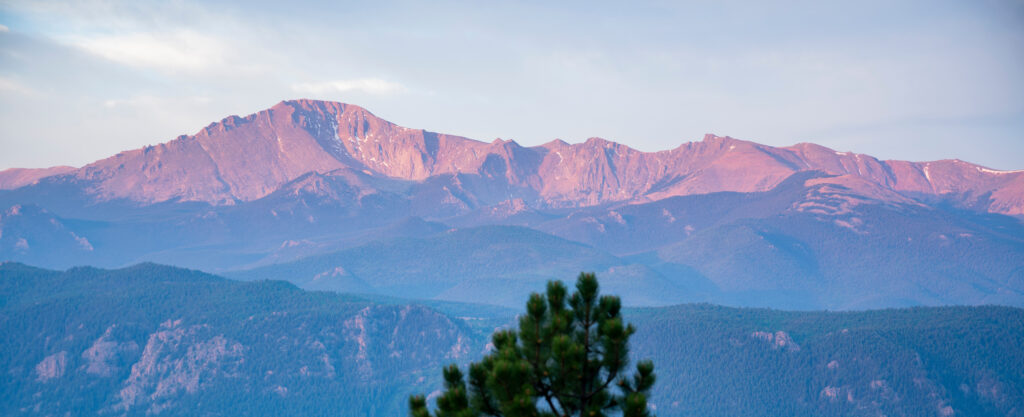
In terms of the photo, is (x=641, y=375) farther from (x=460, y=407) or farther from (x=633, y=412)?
(x=460, y=407)

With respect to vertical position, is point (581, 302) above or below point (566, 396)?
above

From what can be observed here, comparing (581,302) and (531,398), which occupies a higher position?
(581,302)

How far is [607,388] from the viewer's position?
48.3 m

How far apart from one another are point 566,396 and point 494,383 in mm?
3991

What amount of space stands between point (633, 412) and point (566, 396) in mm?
3174

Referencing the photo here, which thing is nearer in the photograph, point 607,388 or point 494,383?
point 494,383

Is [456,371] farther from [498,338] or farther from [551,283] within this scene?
[551,283]

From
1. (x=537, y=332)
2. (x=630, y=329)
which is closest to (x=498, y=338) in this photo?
(x=537, y=332)

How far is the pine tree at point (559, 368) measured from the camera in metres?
45.5

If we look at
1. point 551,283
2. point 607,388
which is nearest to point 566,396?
point 607,388

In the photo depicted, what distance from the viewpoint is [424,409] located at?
155 feet

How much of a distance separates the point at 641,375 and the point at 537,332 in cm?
494

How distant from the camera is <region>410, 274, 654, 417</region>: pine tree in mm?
45531

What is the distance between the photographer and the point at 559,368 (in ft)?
153
